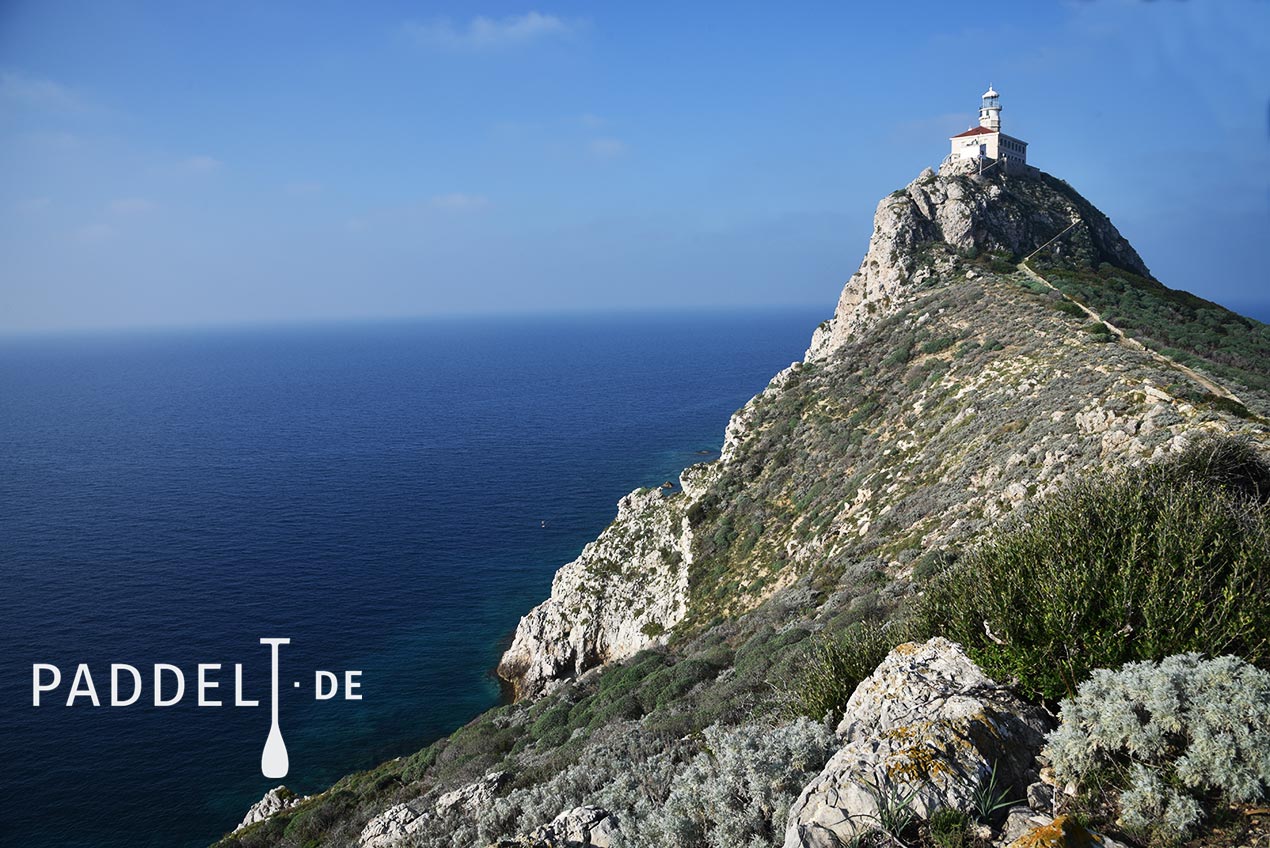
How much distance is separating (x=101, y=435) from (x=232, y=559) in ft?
239

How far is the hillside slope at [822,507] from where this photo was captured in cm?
1487

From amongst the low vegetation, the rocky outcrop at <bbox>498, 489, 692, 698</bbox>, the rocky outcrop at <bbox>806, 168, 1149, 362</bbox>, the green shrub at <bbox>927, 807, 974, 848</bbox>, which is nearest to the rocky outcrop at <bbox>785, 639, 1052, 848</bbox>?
the green shrub at <bbox>927, 807, 974, 848</bbox>

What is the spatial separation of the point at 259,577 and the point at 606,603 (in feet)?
105

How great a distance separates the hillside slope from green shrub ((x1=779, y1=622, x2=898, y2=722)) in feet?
2.71

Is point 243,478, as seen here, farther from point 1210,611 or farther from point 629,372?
point 629,372

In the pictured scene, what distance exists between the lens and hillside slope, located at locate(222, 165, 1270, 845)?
14867 millimetres

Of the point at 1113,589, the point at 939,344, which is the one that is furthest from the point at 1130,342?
the point at 1113,589

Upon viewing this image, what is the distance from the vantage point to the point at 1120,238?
68500 millimetres

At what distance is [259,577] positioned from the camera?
58.9 m

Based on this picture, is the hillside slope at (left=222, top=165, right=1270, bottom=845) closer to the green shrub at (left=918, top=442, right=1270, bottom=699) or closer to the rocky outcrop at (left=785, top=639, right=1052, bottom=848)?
the rocky outcrop at (left=785, top=639, right=1052, bottom=848)

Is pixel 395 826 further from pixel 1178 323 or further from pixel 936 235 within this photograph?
pixel 936 235

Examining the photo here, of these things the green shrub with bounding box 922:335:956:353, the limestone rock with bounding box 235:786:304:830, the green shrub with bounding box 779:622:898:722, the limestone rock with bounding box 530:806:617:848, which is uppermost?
the green shrub with bounding box 922:335:956:353

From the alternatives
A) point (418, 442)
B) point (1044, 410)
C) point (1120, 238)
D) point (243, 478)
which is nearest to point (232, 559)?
point (243, 478)

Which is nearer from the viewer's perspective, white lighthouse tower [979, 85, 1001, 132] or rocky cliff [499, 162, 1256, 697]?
rocky cliff [499, 162, 1256, 697]
